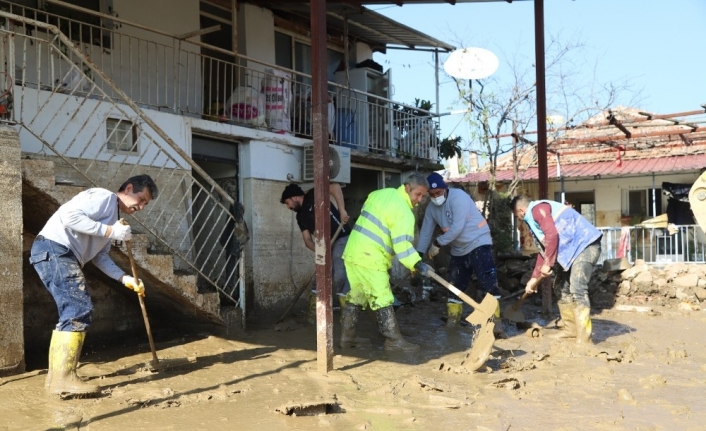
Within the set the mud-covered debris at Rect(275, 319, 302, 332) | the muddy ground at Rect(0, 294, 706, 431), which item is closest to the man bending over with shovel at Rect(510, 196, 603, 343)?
the muddy ground at Rect(0, 294, 706, 431)

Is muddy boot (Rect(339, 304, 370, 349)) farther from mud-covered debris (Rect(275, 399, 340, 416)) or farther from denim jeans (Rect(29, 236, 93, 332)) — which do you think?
denim jeans (Rect(29, 236, 93, 332))

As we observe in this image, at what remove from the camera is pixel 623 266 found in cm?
1124

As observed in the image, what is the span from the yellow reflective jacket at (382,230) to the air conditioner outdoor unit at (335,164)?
11.1 ft

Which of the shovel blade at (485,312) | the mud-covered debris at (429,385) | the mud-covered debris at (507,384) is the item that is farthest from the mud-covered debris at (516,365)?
the mud-covered debris at (429,385)

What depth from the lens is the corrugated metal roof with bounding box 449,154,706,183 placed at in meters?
16.5

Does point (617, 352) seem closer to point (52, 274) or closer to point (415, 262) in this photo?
point (415, 262)

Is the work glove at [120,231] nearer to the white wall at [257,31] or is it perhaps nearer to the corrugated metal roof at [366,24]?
the white wall at [257,31]

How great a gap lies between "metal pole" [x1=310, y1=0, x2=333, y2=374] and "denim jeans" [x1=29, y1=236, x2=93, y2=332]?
5.91 feet

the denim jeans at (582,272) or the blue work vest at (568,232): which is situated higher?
the blue work vest at (568,232)

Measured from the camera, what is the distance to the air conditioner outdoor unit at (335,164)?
9758 mm

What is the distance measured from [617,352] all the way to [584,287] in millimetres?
795

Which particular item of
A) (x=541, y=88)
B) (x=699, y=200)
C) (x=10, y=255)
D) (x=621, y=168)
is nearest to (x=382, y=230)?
(x=10, y=255)

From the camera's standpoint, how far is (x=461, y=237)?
24.9 feet

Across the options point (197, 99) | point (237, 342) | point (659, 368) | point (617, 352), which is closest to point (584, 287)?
point (617, 352)
